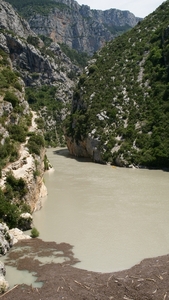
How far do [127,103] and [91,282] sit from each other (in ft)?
128

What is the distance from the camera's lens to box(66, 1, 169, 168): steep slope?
41.9 meters

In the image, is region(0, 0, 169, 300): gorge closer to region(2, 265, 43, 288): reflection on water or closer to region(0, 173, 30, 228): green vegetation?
region(0, 173, 30, 228): green vegetation

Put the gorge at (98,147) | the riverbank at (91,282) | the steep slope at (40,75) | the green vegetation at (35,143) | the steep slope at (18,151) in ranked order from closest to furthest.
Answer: the riverbank at (91,282) → the gorge at (98,147) → the steep slope at (18,151) → the green vegetation at (35,143) → the steep slope at (40,75)

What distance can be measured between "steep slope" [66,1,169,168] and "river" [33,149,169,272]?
726 cm

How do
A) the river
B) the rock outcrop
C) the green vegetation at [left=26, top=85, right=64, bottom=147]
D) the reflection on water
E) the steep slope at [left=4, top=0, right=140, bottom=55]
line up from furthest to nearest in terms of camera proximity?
the steep slope at [left=4, top=0, right=140, bottom=55]
the rock outcrop
the green vegetation at [left=26, top=85, right=64, bottom=147]
the river
the reflection on water

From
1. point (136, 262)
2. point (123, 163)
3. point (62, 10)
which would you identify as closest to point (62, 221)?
point (136, 262)

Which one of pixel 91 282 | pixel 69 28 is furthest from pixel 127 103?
pixel 69 28

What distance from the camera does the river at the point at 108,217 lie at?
1528 centimetres

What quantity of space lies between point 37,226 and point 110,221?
428 cm

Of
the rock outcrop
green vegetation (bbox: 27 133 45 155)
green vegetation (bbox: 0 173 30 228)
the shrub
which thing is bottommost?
green vegetation (bbox: 0 173 30 228)

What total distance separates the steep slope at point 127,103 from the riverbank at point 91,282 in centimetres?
2760

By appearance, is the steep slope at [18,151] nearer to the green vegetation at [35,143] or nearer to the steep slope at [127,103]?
the green vegetation at [35,143]

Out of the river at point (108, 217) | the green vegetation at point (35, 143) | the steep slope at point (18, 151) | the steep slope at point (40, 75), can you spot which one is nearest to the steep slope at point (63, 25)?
the steep slope at point (40, 75)

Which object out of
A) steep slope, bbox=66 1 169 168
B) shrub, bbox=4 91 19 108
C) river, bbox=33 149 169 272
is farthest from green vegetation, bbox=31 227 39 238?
steep slope, bbox=66 1 169 168
